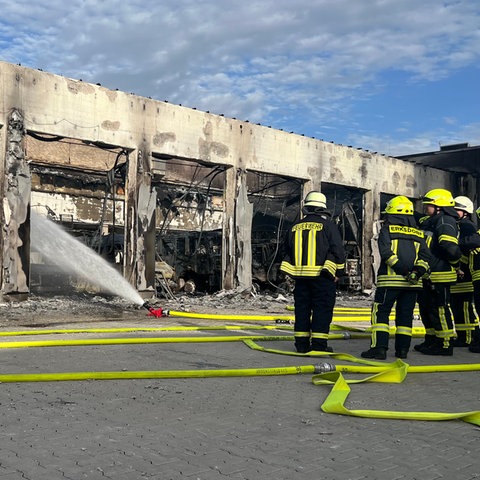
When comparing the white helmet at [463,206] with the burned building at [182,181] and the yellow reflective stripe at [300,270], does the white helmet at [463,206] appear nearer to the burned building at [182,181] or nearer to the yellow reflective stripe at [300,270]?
the yellow reflective stripe at [300,270]

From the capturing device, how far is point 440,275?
23.5ft

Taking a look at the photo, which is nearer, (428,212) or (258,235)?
(428,212)

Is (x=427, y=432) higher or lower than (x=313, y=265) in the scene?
lower

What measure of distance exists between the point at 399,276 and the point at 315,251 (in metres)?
0.96

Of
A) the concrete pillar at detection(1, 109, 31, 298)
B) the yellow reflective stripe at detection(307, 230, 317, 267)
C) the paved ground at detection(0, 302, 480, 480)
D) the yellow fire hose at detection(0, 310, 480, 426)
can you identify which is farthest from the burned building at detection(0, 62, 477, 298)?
the paved ground at detection(0, 302, 480, 480)

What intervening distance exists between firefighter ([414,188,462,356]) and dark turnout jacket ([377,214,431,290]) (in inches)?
13.4

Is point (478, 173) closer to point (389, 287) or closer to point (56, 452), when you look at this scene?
point (389, 287)

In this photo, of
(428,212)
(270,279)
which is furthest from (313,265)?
(270,279)

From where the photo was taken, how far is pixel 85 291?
17.1 m

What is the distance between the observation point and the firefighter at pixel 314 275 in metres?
6.66

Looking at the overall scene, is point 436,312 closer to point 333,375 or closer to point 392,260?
point 392,260

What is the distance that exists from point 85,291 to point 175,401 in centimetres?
1340

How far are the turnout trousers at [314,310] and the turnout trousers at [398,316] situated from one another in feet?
1.64

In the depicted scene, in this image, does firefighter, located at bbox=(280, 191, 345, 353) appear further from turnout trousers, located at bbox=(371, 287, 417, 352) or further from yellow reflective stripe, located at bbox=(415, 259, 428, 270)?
yellow reflective stripe, located at bbox=(415, 259, 428, 270)
